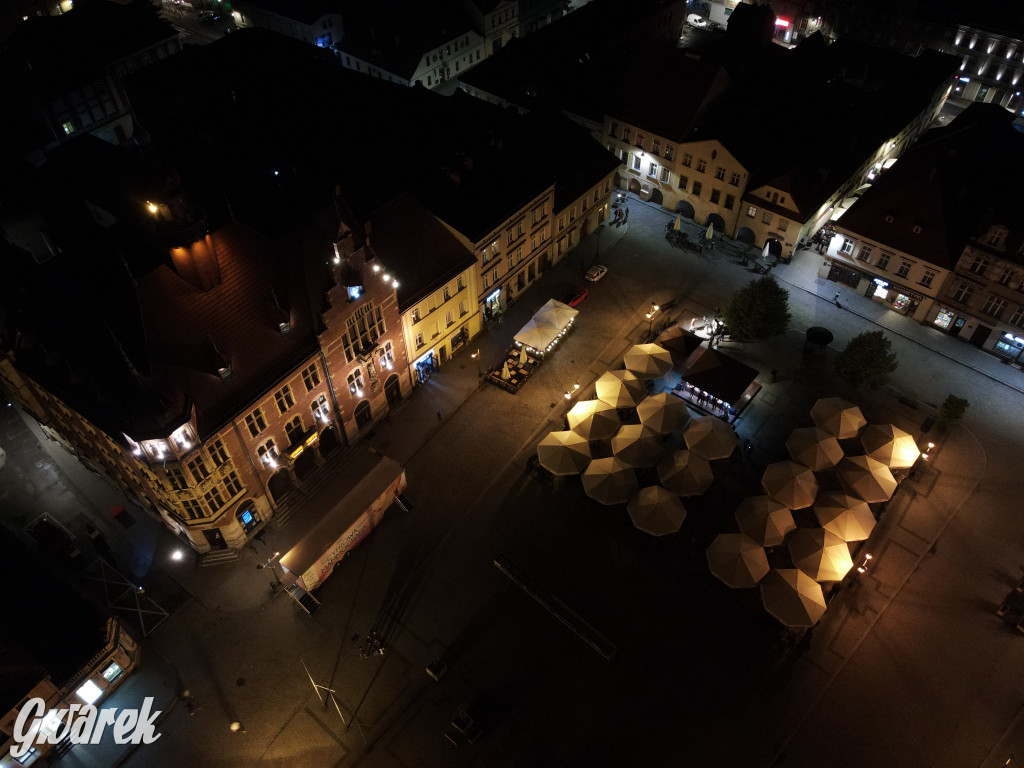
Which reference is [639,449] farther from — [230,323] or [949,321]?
[949,321]

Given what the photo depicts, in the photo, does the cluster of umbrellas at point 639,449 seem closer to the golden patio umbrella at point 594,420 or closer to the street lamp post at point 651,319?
the golden patio umbrella at point 594,420

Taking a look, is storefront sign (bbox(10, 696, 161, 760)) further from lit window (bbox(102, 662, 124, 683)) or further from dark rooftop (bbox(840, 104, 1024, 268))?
dark rooftop (bbox(840, 104, 1024, 268))

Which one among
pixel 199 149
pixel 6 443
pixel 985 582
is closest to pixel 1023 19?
pixel 985 582

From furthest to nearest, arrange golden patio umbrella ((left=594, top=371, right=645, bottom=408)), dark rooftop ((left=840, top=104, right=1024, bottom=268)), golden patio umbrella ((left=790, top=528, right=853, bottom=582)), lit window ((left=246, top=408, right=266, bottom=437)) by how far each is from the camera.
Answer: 1. dark rooftop ((left=840, top=104, right=1024, bottom=268))
2. golden patio umbrella ((left=594, top=371, right=645, bottom=408))
3. golden patio umbrella ((left=790, top=528, right=853, bottom=582))
4. lit window ((left=246, top=408, right=266, bottom=437))

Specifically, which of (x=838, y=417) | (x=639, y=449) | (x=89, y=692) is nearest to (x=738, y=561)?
(x=639, y=449)

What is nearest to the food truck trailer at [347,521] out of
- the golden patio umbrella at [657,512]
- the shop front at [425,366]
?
the shop front at [425,366]

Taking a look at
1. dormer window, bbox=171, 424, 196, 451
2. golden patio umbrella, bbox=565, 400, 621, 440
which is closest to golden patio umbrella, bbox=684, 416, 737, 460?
golden patio umbrella, bbox=565, 400, 621, 440

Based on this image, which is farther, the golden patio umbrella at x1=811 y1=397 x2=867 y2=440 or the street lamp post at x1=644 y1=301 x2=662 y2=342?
the street lamp post at x1=644 y1=301 x2=662 y2=342
